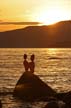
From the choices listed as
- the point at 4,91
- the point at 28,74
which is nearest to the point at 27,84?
the point at 28,74

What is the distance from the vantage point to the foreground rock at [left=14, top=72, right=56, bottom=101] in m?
26.4

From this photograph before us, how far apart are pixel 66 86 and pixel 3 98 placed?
348 inches

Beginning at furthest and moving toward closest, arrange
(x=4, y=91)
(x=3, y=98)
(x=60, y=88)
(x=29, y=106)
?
1. (x=60, y=88)
2. (x=4, y=91)
3. (x=3, y=98)
4. (x=29, y=106)

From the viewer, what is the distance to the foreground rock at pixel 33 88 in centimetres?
2644

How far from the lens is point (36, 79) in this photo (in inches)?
1041

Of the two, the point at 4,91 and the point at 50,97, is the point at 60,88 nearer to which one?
the point at 4,91

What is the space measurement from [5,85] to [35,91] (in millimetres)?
9643

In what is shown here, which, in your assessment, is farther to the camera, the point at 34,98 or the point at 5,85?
the point at 5,85

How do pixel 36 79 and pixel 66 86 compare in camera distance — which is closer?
pixel 36 79

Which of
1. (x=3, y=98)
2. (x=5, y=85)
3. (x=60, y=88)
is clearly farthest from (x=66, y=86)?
(x=3, y=98)

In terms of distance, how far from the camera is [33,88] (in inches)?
1048

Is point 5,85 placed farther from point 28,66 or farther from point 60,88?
point 28,66

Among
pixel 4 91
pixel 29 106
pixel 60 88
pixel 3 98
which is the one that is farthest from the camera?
pixel 60 88

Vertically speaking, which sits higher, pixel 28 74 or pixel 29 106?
pixel 28 74
